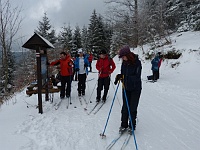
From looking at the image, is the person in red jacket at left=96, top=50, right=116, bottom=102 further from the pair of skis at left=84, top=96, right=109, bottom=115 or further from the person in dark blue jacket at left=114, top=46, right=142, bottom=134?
the person in dark blue jacket at left=114, top=46, right=142, bottom=134

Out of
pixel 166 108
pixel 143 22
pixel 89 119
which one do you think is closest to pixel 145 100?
pixel 166 108

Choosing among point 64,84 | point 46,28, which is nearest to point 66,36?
point 46,28

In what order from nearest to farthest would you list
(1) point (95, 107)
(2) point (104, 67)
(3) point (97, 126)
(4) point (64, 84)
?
(3) point (97, 126) < (1) point (95, 107) < (2) point (104, 67) < (4) point (64, 84)

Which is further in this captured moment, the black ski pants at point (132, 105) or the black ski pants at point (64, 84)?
the black ski pants at point (64, 84)

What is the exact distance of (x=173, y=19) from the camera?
24.6 m

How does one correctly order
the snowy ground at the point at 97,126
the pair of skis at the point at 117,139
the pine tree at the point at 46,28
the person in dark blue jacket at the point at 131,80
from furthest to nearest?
the pine tree at the point at 46,28 → the person in dark blue jacket at the point at 131,80 → the snowy ground at the point at 97,126 → the pair of skis at the point at 117,139

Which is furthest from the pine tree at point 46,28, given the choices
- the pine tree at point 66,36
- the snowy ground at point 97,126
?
the snowy ground at point 97,126

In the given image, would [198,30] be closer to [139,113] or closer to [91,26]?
[139,113]

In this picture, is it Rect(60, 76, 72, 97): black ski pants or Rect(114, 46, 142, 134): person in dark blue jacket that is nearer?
Rect(114, 46, 142, 134): person in dark blue jacket

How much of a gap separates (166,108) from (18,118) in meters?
5.22

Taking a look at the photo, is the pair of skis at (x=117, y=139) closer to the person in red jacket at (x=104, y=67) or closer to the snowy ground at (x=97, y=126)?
the snowy ground at (x=97, y=126)

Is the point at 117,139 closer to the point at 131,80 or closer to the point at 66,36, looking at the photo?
the point at 131,80

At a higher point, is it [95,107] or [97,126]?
[95,107]

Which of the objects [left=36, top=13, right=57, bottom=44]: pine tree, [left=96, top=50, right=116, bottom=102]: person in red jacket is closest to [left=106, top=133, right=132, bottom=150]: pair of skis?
[left=96, top=50, right=116, bottom=102]: person in red jacket
